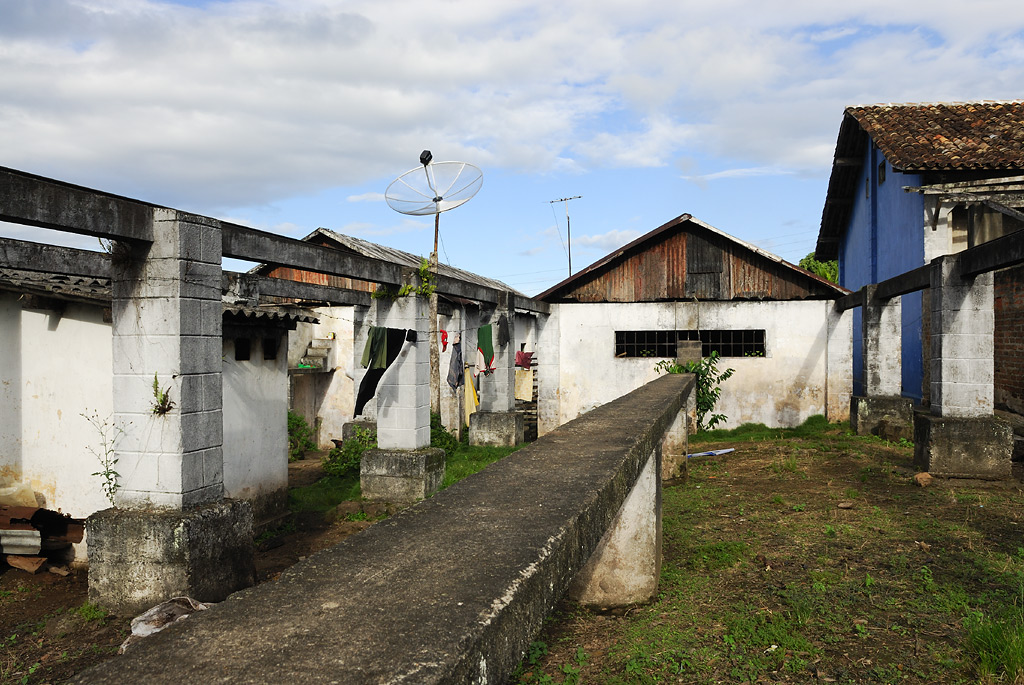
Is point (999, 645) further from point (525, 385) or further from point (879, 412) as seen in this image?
point (525, 385)

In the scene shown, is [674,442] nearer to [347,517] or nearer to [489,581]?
[347,517]

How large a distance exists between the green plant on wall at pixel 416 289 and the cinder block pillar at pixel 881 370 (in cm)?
822

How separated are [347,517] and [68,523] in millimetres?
3249

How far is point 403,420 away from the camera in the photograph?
9500 millimetres

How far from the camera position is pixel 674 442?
946 cm

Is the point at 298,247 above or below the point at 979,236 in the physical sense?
below

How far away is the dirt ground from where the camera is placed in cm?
463

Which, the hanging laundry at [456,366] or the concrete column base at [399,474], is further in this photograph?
the hanging laundry at [456,366]

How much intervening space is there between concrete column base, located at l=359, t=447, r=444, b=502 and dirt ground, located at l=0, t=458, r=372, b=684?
1.51 metres

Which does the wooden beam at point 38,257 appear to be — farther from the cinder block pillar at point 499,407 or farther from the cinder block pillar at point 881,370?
the cinder block pillar at point 881,370

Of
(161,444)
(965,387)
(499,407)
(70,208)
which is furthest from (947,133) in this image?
(70,208)

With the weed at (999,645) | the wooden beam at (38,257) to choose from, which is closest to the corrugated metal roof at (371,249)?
the wooden beam at (38,257)

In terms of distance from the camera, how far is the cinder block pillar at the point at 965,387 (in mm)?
8703

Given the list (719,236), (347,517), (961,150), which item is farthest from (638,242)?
(347,517)
